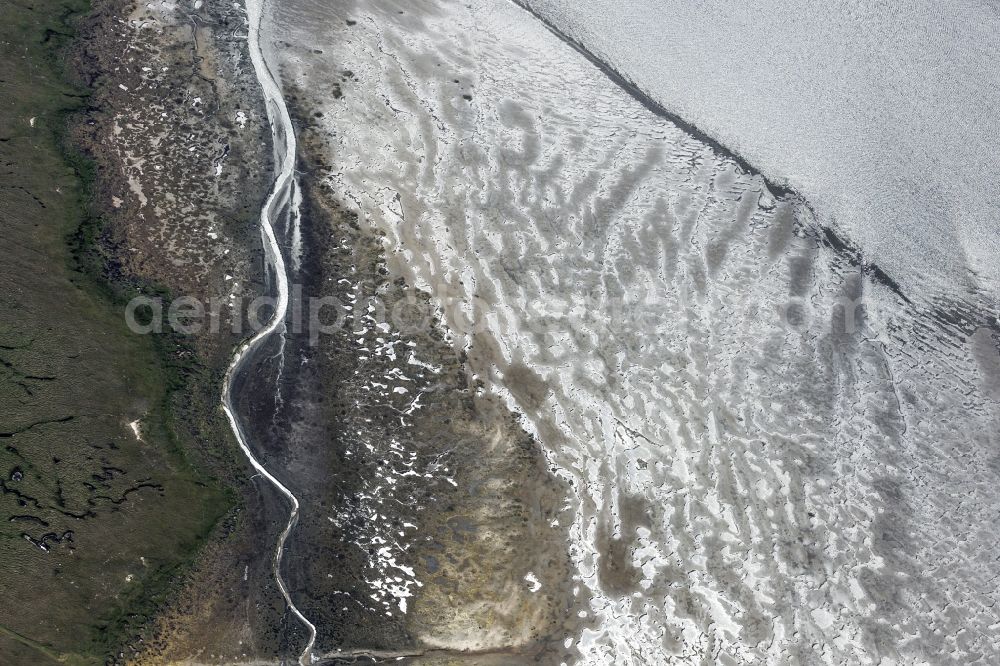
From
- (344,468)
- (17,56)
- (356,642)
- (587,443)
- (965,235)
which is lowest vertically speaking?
(356,642)

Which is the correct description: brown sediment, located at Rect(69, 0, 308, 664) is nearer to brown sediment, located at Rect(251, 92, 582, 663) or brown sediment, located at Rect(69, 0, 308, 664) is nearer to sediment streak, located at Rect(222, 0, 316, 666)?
sediment streak, located at Rect(222, 0, 316, 666)

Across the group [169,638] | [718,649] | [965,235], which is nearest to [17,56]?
[169,638]

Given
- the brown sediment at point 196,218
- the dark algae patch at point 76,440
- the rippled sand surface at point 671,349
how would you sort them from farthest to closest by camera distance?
the rippled sand surface at point 671,349 < the brown sediment at point 196,218 < the dark algae patch at point 76,440

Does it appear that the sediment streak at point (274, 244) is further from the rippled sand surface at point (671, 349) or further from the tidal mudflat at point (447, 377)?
the rippled sand surface at point (671, 349)

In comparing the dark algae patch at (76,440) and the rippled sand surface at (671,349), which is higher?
the rippled sand surface at (671,349)

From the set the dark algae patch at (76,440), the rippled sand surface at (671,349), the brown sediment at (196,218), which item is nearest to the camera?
the dark algae patch at (76,440)

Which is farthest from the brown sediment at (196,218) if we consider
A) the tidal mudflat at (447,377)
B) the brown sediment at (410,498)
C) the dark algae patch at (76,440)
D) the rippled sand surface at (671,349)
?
the rippled sand surface at (671,349)

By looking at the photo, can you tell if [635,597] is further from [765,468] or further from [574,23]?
[574,23]
